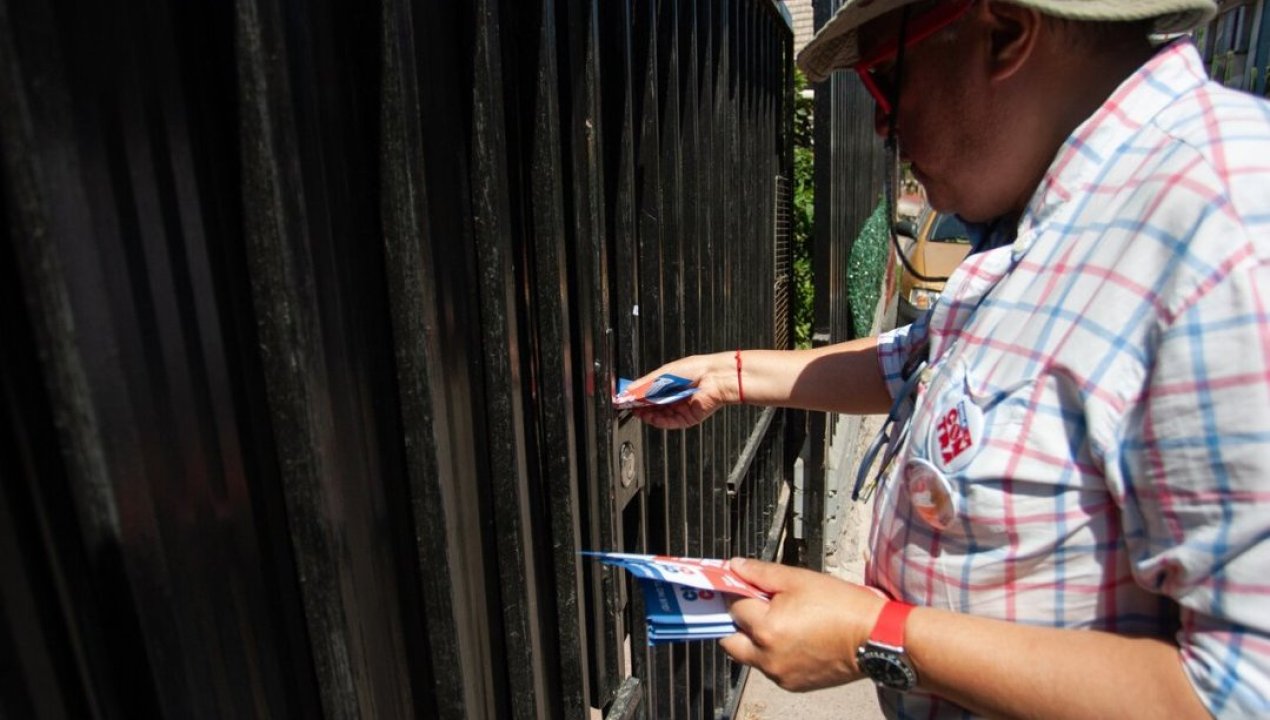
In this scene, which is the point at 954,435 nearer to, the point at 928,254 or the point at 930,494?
the point at 930,494

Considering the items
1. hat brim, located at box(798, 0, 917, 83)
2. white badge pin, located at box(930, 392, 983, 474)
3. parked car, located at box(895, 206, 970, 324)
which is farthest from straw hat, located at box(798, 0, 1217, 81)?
parked car, located at box(895, 206, 970, 324)

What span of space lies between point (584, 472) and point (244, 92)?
3.40 ft

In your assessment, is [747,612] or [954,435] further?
[747,612]

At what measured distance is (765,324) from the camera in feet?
12.0

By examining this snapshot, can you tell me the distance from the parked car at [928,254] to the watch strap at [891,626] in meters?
8.78

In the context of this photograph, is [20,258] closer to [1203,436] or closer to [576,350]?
[576,350]

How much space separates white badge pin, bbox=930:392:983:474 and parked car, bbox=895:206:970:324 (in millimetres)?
8723

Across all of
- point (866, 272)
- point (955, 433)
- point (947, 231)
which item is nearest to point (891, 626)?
point (955, 433)

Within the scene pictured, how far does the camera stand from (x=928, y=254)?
424 inches

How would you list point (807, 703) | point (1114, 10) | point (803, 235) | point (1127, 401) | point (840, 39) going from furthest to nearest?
point (803, 235) < point (807, 703) < point (840, 39) < point (1114, 10) < point (1127, 401)

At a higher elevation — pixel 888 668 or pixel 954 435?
pixel 954 435

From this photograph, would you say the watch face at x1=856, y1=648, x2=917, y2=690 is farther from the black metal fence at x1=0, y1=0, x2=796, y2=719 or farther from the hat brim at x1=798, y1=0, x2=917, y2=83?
the hat brim at x1=798, y1=0, x2=917, y2=83

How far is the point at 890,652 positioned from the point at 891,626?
4 cm

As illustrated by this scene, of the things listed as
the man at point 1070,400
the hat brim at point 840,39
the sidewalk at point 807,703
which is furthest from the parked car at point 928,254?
the man at point 1070,400
